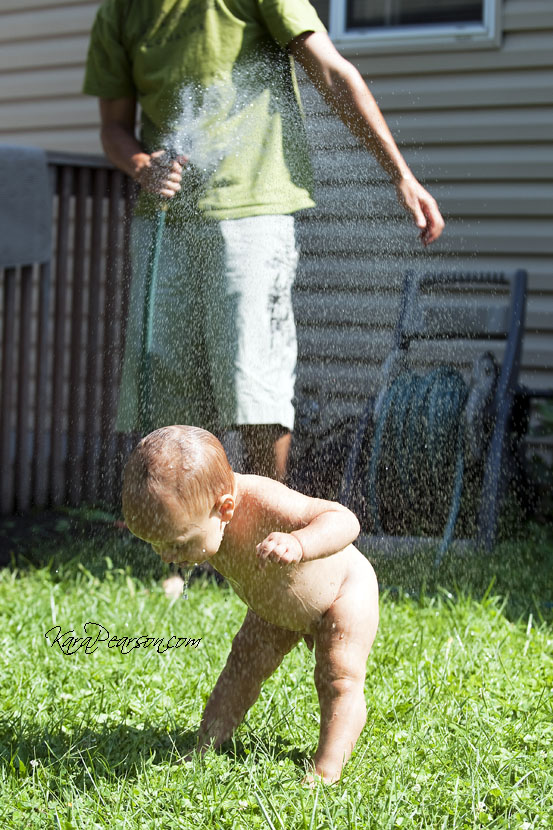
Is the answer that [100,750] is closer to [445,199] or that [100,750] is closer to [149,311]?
[149,311]

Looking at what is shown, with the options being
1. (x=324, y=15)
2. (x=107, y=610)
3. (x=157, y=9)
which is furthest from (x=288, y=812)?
(x=324, y=15)

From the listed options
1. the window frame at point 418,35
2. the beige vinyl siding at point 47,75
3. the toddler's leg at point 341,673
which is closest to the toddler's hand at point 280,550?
the toddler's leg at point 341,673

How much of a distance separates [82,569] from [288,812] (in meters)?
1.86

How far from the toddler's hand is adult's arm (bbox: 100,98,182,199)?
1524 mm

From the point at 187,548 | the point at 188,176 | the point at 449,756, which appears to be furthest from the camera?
the point at 188,176

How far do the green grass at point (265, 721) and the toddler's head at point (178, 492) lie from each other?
1.49 feet

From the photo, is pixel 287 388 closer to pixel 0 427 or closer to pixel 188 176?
pixel 188 176

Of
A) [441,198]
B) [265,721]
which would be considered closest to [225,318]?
[265,721]

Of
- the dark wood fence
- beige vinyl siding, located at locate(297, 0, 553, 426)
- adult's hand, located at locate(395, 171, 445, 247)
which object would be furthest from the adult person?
beige vinyl siding, located at locate(297, 0, 553, 426)

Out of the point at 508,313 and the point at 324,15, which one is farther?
the point at 324,15

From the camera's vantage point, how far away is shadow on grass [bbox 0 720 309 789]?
6.30 ft

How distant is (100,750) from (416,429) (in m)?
2.39

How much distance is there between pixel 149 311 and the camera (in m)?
2.90

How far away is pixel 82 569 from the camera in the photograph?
11.4 ft
